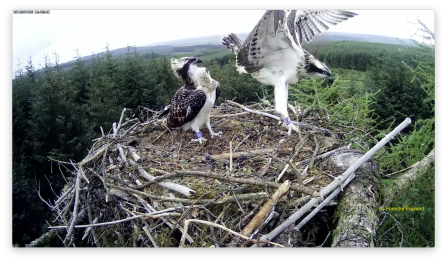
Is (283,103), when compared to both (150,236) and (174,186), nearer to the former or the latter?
(174,186)

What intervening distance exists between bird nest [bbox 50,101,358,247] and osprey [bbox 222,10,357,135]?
0.46m

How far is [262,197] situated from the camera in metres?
1.92

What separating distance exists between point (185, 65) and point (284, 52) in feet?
2.87

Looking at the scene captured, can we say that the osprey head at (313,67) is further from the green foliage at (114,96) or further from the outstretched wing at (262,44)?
the green foliage at (114,96)

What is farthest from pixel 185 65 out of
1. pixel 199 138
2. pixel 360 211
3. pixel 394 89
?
pixel 394 89

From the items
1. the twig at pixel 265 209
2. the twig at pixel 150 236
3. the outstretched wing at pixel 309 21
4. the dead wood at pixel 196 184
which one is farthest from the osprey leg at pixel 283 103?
the twig at pixel 150 236

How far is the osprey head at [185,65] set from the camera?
9.46ft

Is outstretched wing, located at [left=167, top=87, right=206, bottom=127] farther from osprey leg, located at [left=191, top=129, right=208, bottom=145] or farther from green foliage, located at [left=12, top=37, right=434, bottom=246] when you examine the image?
green foliage, located at [left=12, top=37, right=434, bottom=246]

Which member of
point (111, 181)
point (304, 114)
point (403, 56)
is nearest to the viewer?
point (111, 181)

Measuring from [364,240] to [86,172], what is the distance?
2200 millimetres
